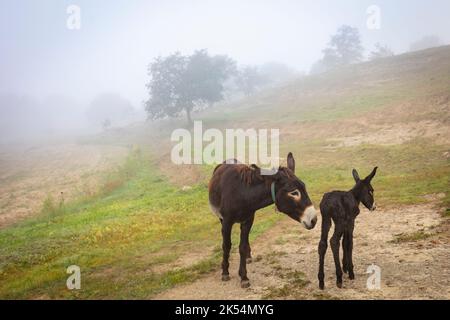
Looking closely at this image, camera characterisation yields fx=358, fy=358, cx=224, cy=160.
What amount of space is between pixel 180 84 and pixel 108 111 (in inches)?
3987

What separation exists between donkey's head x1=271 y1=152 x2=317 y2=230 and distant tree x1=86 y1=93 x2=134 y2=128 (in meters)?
138

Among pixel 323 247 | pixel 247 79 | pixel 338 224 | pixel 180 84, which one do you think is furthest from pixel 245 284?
pixel 247 79

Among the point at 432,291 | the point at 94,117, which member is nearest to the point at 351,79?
the point at 432,291

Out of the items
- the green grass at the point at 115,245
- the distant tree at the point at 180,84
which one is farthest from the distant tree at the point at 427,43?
the green grass at the point at 115,245

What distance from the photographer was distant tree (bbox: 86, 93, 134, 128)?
477ft

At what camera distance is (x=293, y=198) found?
25.4ft

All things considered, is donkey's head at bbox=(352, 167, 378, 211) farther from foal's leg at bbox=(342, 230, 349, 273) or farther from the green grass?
the green grass

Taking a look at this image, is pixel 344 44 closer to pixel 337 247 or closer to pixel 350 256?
pixel 350 256

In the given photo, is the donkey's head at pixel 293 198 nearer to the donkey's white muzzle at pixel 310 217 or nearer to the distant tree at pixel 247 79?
the donkey's white muzzle at pixel 310 217

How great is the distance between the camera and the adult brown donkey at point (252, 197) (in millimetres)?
7742

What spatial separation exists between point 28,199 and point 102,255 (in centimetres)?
1916

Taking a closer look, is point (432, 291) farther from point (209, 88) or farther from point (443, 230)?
point (209, 88)


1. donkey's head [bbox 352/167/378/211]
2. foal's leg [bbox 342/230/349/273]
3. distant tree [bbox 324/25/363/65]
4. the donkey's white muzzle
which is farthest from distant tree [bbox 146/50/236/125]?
distant tree [bbox 324/25/363/65]

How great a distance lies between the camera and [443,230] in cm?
1066
